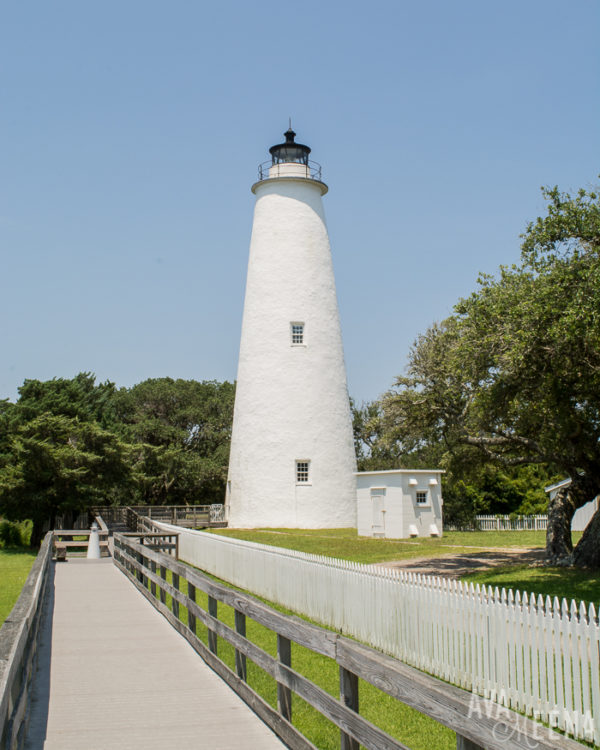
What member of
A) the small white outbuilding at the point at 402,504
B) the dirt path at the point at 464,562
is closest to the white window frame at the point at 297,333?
the small white outbuilding at the point at 402,504

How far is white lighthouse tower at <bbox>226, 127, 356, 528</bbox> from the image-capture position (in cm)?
3222

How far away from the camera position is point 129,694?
629cm

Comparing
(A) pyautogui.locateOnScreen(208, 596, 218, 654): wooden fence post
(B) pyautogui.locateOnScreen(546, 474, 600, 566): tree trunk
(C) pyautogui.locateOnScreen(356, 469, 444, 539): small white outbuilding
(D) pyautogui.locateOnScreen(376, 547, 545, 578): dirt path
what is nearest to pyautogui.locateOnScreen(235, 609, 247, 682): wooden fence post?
(A) pyautogui.locateOnScreen(208, 596, 218, 654): wooden fence post

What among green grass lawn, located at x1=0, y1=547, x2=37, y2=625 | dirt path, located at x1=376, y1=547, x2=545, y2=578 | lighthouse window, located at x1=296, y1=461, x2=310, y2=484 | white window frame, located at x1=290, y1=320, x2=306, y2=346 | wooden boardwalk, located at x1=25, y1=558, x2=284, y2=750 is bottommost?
green grass lawn, located at x1=0, y1=547, x2=37, y2=625

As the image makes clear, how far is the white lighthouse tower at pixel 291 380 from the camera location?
32.2 m

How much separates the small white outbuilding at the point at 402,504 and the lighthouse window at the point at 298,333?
283 inches

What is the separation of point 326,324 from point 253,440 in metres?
6.11

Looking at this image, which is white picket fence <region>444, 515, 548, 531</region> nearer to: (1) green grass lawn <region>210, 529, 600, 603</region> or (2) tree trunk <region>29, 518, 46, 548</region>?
(1) green grass lawn <region>210, 529, 600, 603</region>

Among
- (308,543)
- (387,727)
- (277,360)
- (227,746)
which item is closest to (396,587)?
(387,727)

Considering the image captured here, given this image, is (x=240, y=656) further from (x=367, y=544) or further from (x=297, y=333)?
(x=297, y=333)

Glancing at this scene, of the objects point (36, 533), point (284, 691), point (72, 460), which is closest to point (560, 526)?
point (284, 691)

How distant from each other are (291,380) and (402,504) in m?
7.78

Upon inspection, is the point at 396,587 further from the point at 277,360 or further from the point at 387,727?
the point at 277,360

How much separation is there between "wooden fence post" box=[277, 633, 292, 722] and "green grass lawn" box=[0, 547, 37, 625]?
8055mm
